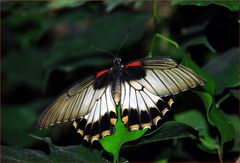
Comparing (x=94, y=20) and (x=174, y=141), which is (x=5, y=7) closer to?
(x=94, y=20)

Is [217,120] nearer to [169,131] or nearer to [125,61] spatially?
[169,131]

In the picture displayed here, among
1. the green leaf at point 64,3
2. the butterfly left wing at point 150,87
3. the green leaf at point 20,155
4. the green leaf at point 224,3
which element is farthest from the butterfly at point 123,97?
the green leaf at point 64,3

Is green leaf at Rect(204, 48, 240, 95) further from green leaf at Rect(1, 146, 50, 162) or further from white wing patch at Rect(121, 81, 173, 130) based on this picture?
green leaf at Rect(1, 146, 50, 162)

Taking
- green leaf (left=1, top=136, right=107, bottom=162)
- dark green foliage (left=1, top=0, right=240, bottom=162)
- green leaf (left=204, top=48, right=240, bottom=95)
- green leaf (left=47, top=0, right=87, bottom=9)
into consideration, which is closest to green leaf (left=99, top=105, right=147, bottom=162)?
dark green foliage (left=1, top=0, right=240, bottom=162)

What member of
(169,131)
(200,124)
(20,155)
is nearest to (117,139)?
(169,131)

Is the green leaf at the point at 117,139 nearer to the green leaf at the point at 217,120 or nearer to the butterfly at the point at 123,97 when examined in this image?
the butterfly at the point at 123,97
